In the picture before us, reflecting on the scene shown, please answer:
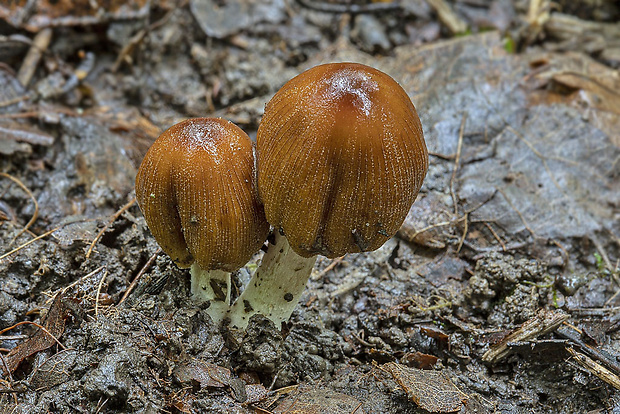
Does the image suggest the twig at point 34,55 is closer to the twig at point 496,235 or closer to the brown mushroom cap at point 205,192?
the brown mushroom cap at point 205,192

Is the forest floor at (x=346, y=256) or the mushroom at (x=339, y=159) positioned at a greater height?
the mushroom at (x=339, y=159)

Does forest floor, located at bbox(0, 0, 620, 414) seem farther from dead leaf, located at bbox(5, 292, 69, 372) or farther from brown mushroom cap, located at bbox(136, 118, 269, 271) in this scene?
brown mushroom cap, located at bbox(136, 118, 269, 271)

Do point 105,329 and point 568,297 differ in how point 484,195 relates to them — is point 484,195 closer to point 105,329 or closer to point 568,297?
point 568,297

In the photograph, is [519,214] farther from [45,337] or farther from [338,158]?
[45,337]

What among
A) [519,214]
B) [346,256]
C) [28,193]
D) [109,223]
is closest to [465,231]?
[519,214]

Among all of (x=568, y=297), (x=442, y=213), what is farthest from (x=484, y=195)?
(x=568, y=297)

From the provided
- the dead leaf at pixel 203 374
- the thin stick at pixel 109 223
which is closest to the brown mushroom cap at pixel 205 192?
the dead leaf at pixel 203 374

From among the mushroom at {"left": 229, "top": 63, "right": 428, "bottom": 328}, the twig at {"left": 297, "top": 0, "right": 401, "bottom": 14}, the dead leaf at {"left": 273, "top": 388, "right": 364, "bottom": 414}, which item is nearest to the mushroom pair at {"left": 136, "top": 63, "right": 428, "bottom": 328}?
the mushroom at {"left": 229, "top": 63, "right": 428, "bottom": 328}
